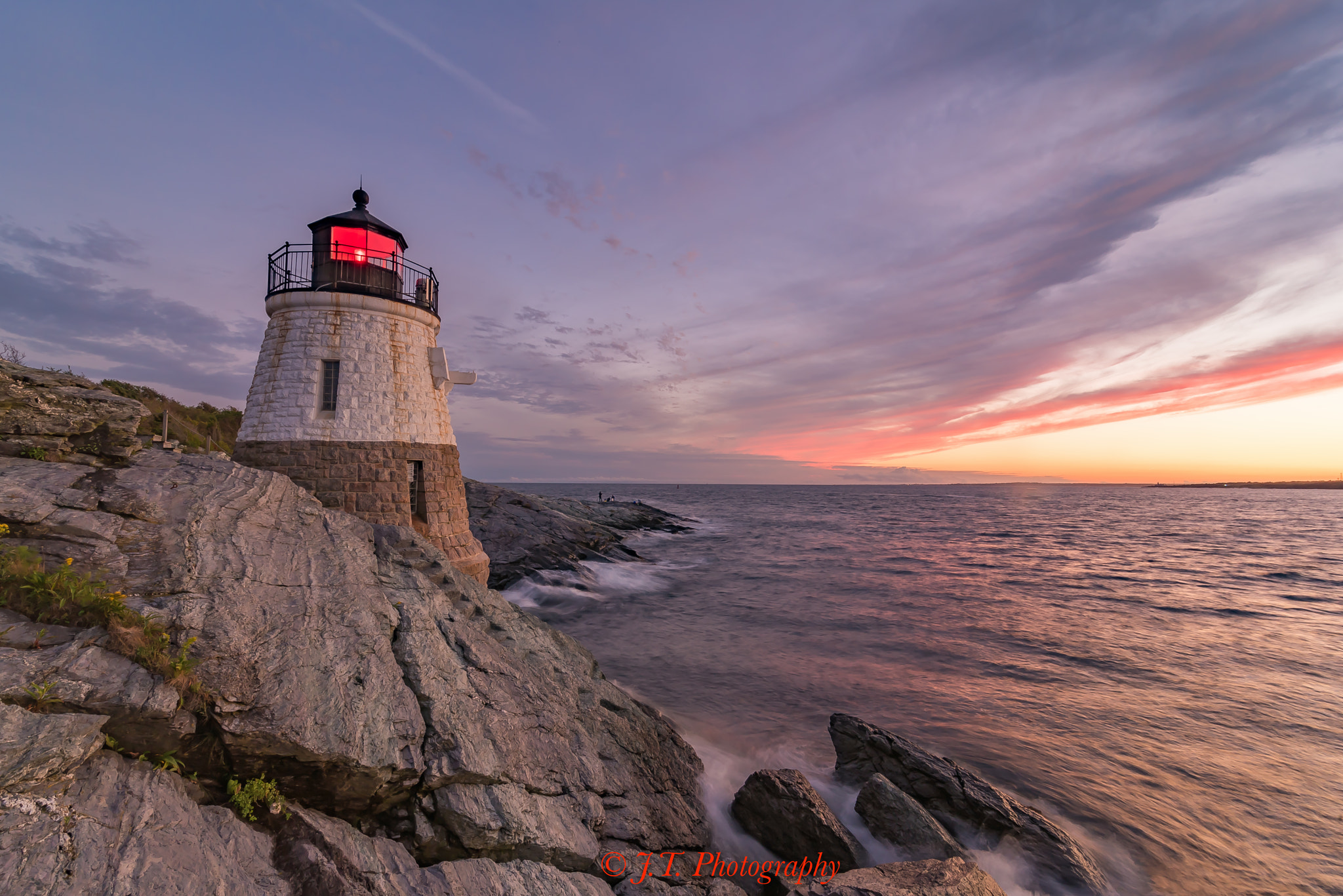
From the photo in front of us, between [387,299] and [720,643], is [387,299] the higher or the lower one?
the higher one

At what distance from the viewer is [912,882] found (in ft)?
20.4

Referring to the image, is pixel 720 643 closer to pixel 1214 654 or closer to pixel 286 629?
pixel 286 629

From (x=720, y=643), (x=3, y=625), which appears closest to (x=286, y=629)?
(x=3, y=625)

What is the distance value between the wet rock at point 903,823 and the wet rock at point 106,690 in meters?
9.69

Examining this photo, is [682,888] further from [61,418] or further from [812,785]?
[61,418]

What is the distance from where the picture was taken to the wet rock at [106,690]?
14.2 feet

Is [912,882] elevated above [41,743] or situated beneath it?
situated beneath

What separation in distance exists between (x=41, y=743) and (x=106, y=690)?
2.21 ft

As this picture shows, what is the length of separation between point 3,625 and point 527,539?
25.3 m

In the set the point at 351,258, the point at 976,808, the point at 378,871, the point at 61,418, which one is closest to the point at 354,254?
the point at 351,258

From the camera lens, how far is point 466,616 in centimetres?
893

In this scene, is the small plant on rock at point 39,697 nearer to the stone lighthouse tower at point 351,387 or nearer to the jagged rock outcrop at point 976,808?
the stone lighthouse tower at point 351,387

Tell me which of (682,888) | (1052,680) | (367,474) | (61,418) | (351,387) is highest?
(351,387)

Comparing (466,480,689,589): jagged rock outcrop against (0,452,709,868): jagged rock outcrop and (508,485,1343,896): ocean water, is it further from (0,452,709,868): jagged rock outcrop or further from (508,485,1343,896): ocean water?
(0,452,709,868): jagged rock outcrop
